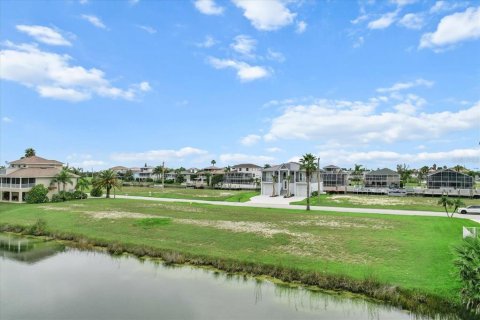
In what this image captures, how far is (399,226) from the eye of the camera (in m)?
38.0

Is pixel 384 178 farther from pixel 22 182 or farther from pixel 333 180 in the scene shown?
pixel 22 182

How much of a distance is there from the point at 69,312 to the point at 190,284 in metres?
7.28

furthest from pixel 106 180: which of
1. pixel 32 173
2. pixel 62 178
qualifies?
pixel 32 173

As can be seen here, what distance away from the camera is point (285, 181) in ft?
277

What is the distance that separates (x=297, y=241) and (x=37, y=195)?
53.1 metres

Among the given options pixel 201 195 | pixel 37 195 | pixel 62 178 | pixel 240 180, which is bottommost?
pixel 201 195

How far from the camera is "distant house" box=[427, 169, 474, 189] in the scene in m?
79.7

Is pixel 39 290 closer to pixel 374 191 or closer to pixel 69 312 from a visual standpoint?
pixel 69 312

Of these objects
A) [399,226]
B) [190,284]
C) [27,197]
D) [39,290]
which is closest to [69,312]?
[39,290]

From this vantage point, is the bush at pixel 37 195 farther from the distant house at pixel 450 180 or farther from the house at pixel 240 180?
the distant house at pixel 450 180

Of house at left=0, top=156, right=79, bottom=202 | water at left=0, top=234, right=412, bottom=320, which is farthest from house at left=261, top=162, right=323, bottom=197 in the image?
water at left=0, top=234, right=412, bottom=320

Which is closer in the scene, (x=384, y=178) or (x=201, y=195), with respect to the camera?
(x=201, y=195)

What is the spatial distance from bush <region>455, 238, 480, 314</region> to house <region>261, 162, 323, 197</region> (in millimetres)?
62105

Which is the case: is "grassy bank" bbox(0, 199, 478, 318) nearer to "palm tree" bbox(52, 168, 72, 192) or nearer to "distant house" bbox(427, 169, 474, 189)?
"palm tree" bbox(52, 168, 72, 192)
